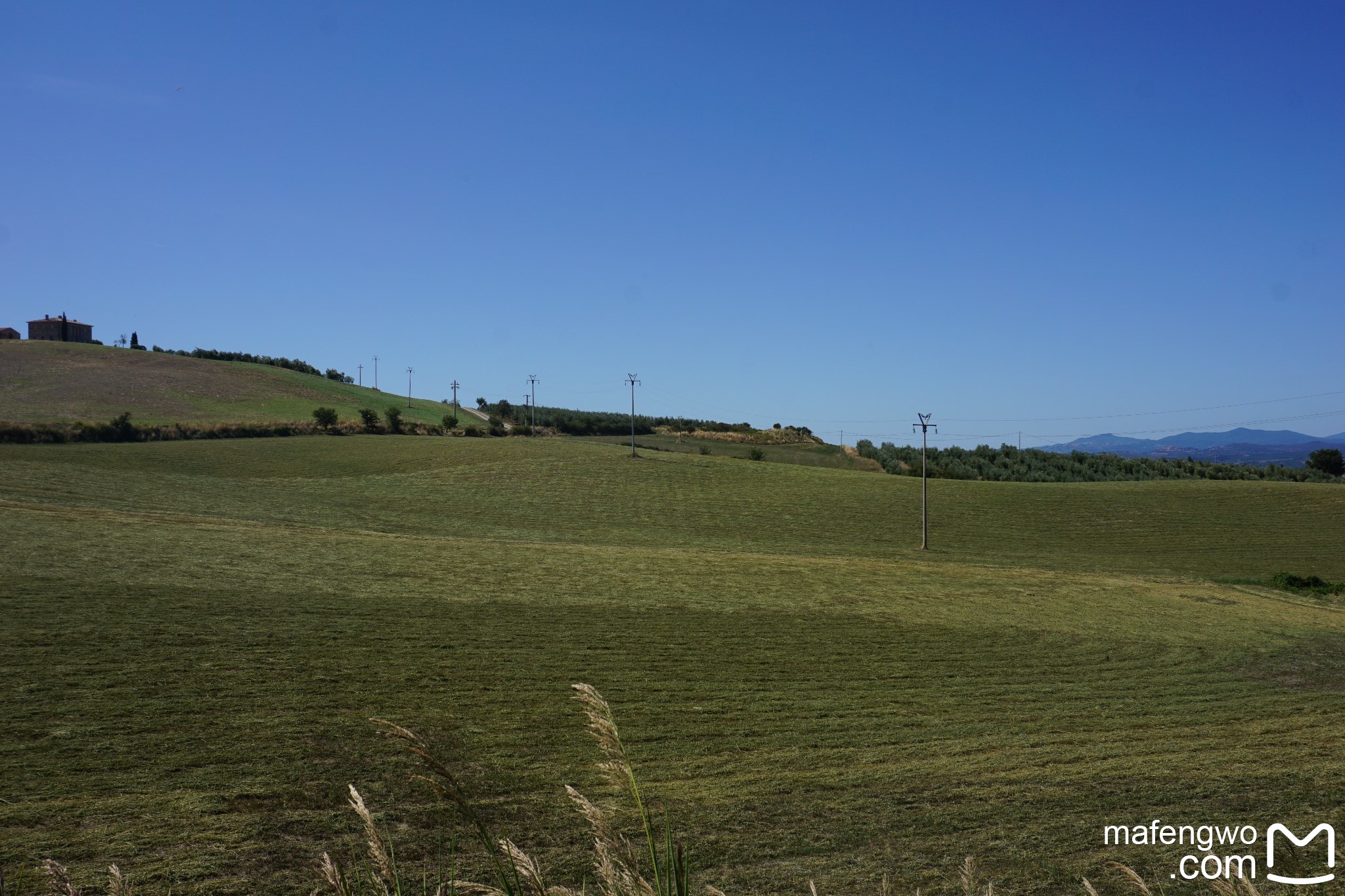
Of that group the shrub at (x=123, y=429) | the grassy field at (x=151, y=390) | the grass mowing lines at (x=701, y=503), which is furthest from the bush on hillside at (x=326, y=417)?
the shrub at (x=123, y=429)

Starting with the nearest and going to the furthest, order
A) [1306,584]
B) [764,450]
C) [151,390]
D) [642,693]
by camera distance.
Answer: [642,693], [1306,584], [764,450], [151,390]

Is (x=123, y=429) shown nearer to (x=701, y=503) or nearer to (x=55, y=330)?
(x=701, y=503)

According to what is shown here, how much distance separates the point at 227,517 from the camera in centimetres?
3647

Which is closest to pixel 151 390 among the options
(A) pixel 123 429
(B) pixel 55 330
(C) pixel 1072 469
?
(A) pixel 123 429

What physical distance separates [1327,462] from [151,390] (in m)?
111

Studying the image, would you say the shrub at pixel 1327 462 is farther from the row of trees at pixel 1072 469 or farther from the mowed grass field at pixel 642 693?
the mowed grass field at pixel 642 693

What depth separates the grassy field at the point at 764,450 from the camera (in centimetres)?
8250

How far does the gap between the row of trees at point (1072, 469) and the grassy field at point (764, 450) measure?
3645 mm

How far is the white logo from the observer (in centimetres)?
866

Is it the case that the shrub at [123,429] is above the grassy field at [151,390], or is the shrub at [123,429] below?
below

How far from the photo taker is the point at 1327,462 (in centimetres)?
7656

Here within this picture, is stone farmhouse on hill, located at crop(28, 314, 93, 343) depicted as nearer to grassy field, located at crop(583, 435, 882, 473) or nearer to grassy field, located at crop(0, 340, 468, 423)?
grassy field, located at crop(0, 340, 468, 423)

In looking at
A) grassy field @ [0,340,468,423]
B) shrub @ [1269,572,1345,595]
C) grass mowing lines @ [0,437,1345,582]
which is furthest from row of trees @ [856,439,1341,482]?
grassy field @ [0,340,468,423]

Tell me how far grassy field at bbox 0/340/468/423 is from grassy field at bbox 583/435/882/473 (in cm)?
2950
